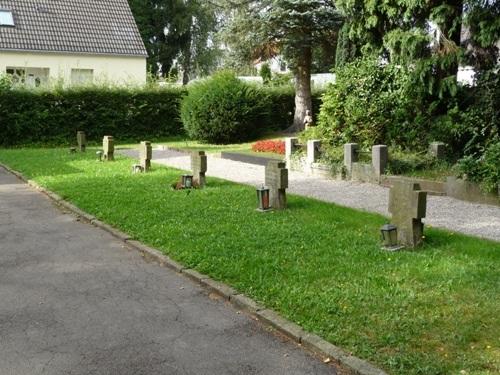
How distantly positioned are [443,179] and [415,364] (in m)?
7.84

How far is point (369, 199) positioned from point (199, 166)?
10.7 feet

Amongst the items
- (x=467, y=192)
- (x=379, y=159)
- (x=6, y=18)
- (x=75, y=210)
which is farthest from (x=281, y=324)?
(x=6, y=18)

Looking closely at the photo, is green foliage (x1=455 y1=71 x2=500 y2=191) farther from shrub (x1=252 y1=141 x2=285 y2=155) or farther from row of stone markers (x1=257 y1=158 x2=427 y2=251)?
shrub (x1=252 y1=141 x2=285 y2=155)

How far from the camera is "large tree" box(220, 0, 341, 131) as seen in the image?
74.9 feet

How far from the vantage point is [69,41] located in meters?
30.2

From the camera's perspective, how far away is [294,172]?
47.9ft

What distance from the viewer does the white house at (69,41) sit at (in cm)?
2916

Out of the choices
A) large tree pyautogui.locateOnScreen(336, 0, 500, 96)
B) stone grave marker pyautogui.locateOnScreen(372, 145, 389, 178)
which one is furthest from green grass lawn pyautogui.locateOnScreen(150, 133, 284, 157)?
stone grave marker pyautogui.locateOnScreen(372, 145, 389, 178)

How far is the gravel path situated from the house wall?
50.5 feet

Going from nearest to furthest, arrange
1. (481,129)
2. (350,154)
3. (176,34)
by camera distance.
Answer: (481,129)
(350,154)
(176,34)

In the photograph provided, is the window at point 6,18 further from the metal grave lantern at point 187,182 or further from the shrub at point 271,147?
the metal grave lantern at point 187,182

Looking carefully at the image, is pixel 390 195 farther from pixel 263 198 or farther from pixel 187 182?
pixel 187 182

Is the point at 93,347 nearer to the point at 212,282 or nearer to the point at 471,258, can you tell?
the point at 212,282

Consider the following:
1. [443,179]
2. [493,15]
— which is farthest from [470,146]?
[493,15]
